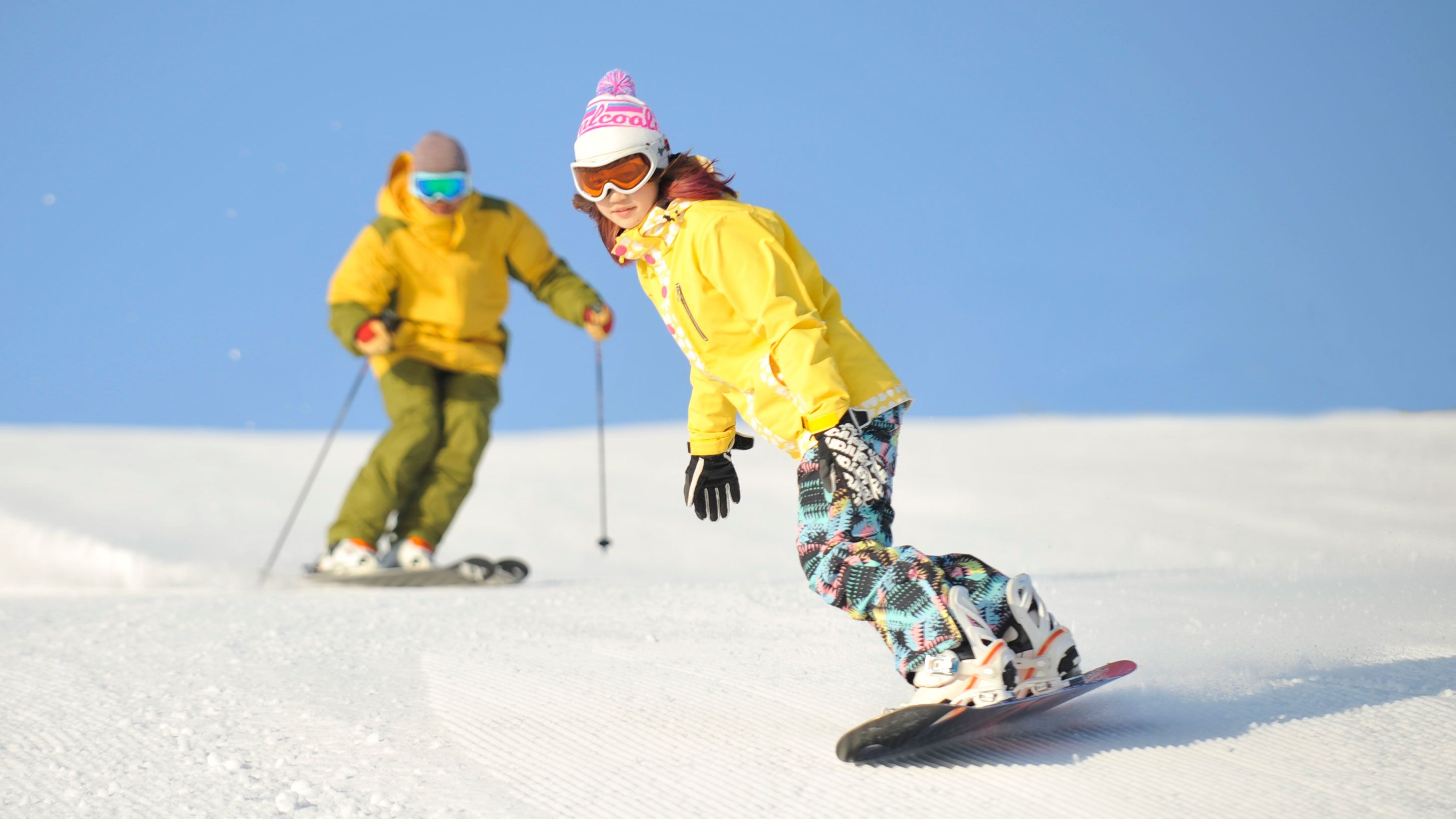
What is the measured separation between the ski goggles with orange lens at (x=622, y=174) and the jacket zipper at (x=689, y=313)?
0.73 ft

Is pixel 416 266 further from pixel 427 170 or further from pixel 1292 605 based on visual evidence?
pixel 1292 605

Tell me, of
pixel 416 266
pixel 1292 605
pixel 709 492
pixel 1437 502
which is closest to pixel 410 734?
pixel 709 492

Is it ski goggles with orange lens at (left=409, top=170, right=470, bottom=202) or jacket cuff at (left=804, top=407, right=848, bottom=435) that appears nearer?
jacket cuff at (left=804, top=407, right=848, bottom=435)

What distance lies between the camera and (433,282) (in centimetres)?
481

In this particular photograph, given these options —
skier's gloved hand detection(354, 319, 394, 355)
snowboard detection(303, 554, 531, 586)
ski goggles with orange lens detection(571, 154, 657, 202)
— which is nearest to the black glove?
ski goggles with orange lens detection(571, 154, 657, 202)

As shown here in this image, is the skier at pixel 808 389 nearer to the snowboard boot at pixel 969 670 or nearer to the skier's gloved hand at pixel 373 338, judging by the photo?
the snowboard boot at pixel 969 670

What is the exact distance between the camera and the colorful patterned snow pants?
1.99 m

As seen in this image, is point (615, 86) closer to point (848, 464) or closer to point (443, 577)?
point (848, 464)

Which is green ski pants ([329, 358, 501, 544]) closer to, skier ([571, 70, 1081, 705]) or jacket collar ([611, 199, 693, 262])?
skier ([571, 70, 1081, 705])

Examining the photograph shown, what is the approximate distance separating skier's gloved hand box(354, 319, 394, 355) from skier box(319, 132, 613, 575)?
0.03 ft

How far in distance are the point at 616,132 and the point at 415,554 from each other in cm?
288

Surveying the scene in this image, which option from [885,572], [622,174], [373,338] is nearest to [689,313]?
[622,174]

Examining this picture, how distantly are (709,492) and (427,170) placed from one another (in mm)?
2691

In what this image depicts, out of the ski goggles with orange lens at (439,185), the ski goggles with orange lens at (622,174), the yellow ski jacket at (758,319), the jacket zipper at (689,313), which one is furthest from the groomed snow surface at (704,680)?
the ski goggles with orange lens at (439,185)
